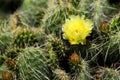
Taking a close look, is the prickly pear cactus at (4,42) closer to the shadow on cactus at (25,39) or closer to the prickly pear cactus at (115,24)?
the shadow on cactus at (25,39)

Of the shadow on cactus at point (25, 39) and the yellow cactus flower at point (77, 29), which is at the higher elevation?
the yellow cactus flower at point (77, 29)

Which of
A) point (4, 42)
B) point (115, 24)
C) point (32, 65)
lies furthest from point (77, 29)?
point (4, 42)

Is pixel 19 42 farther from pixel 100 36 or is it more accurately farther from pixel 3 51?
pixel 100 36

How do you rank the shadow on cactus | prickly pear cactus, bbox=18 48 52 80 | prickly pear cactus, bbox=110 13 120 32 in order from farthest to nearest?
the shadow on cactus < prickly pear cactus, bbox=110 13 120 32 < prickly pear cactus, bbox=18 48 52 80

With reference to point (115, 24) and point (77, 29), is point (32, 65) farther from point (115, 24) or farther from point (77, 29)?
point (115, 24)

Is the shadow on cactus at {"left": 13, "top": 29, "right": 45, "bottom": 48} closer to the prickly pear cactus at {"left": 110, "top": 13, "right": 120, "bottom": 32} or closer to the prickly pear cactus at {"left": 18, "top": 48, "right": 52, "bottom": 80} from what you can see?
the prickly pear cactus at {"left": 18, "top": 48, "right": 52, "bottom": 80}

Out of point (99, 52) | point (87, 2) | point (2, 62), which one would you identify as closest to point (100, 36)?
point (99, 52)

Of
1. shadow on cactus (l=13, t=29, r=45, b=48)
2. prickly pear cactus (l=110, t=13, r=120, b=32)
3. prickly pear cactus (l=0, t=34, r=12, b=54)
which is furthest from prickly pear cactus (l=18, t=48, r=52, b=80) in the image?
prickly pear cactus (l=110, t=13, r=120, b=32)

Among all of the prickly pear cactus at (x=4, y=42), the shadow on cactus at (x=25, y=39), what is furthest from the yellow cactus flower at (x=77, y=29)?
the prickly pear cactus at (x=4, y=42)
